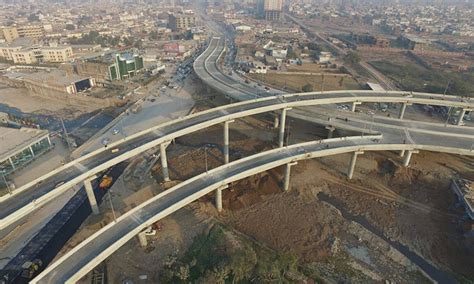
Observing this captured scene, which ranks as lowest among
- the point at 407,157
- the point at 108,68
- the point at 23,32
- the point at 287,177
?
the point at 287,177

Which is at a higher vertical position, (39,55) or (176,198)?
(39,55)

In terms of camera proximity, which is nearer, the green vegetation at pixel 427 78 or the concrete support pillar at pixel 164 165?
the concrete support pillar at pixel 164 165

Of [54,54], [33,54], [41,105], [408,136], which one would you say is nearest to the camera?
[408,136]

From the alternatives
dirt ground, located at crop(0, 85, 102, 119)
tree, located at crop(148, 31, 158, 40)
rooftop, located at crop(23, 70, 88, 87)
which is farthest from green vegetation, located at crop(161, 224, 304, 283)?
tree, located at crop(148, 31, 158, 40)

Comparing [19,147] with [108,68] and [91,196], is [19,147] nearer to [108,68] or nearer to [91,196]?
[91,196]

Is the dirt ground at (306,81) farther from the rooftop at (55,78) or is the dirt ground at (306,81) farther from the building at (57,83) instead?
the rooftop at (55,78)

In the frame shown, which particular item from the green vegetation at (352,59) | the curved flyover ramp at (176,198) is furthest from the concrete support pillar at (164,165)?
the green vegetation at (352,59)

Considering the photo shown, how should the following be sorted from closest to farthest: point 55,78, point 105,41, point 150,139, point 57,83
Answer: point 150,139 < point 57,83 < point 55,78 < point 105,41

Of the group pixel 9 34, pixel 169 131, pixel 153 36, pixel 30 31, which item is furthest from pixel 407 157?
pixel 30 31
